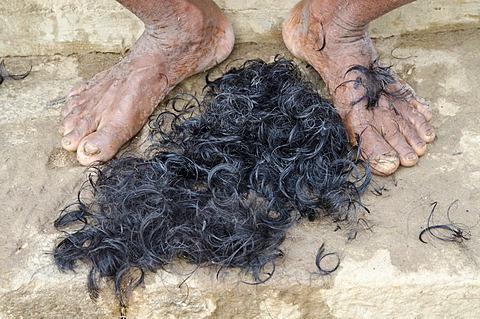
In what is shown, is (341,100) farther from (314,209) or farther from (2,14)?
(2,14)

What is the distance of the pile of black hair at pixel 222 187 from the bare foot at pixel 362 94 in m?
0.06

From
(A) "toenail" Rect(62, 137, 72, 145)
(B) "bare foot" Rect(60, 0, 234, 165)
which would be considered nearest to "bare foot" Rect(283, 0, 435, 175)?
(B) "bare foot" Rect(60, 0, 234, 165)

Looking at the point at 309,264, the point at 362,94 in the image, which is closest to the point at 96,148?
the point at 309,264

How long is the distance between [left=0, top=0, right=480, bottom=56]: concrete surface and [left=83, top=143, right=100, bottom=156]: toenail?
70cm

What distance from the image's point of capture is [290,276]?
1.85m

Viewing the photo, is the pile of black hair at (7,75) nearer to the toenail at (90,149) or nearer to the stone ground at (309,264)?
the stone ground at (309,264)

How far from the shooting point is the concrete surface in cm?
267

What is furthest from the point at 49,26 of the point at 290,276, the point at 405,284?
the point at 405,284

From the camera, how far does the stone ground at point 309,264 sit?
6.05 ft

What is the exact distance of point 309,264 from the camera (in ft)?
6.14

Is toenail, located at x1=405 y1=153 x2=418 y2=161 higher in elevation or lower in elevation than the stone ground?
higher

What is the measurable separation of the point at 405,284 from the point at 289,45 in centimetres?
112

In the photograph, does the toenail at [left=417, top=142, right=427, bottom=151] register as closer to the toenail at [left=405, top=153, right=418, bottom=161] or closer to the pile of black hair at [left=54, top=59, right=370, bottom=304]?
the toenail at [left=405, top=153, right=418, bottom=161]

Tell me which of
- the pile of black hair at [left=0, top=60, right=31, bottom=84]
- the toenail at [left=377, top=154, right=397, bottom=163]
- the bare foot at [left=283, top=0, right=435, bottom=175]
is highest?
the bare foot at [left=283, top=0, right=435, bottom=175]
